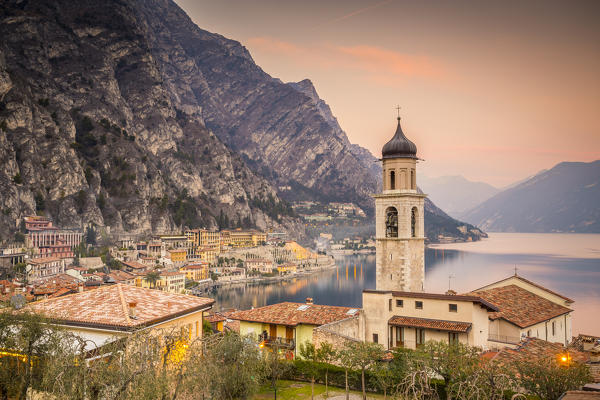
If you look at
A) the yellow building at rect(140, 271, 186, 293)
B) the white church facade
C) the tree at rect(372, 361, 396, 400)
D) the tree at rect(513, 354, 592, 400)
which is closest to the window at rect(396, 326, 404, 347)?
the white church facade

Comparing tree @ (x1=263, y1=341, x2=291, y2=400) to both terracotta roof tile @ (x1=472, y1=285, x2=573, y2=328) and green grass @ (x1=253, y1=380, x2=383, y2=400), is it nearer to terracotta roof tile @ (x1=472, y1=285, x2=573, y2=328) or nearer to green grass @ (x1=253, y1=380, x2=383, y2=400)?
green grass @ (x1=253, y1=380, x2=383, y2=400)

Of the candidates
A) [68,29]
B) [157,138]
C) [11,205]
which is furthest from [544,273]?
[68,29]

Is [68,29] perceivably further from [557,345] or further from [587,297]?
[557,345]

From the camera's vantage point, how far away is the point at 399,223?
29.3 metres

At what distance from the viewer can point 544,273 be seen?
403 feet

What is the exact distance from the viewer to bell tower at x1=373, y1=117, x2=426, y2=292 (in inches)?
1136

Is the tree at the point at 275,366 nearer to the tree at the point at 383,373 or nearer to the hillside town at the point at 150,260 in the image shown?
the tree at the point at 383,373

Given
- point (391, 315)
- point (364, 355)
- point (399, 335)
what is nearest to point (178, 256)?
point (391, 315)

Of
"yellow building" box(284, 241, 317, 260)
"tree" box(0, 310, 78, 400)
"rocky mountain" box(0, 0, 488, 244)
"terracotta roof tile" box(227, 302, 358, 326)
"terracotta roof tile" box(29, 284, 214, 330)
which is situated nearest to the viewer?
"tree" box(0, 310, 78, 400)

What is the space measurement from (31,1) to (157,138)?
58596 millimetres

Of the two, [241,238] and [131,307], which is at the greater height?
[131,307]

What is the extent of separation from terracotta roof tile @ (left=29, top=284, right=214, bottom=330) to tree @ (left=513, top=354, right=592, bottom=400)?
12390 mm

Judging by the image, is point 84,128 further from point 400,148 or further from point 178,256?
point 400,148

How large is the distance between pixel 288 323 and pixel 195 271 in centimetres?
10585
